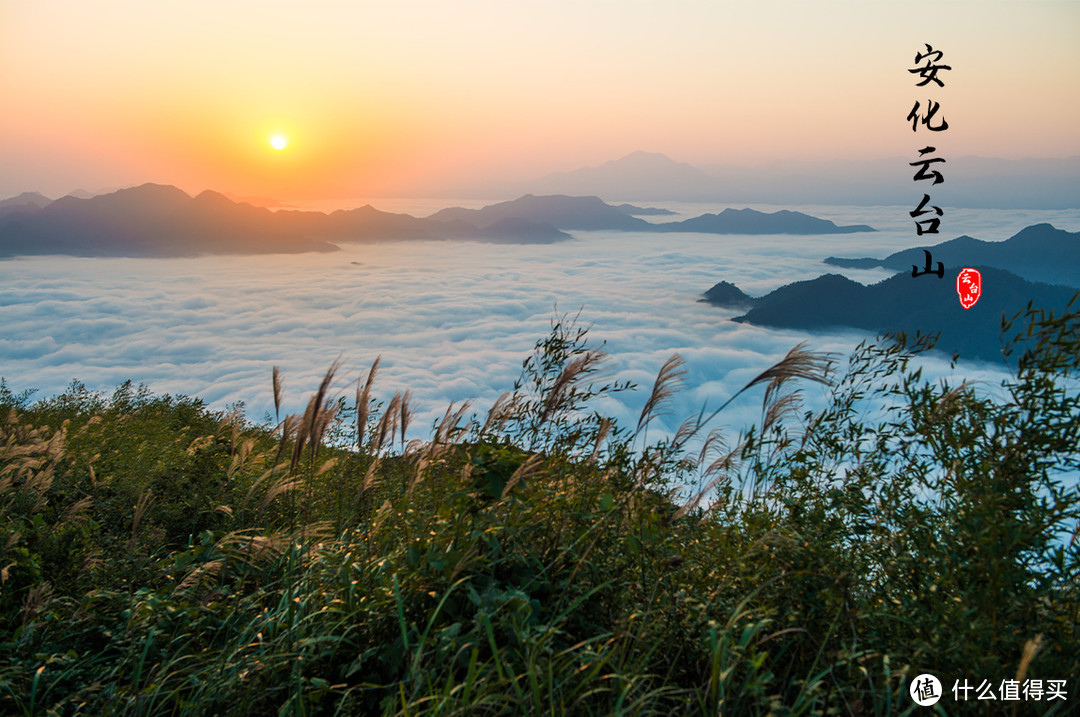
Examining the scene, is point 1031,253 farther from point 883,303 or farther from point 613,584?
point 613,584

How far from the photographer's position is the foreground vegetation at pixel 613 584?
84.9 inches

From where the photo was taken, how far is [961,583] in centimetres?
230

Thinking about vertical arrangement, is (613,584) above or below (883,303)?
above

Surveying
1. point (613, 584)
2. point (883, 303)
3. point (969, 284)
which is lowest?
point (883, 303)

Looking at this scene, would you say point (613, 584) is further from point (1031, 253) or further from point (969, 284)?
point (1031, 253)

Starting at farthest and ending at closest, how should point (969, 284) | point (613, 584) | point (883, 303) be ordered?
point (883, 303) → point (969, 284) → point (613, 584)

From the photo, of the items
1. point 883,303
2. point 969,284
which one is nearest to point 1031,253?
point 883,303

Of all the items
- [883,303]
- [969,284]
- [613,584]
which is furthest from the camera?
[883,303]

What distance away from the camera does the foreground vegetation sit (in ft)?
7.07

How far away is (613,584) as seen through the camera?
2.83m

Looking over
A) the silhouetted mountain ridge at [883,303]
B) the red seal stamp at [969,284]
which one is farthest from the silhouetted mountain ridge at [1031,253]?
the red seal stamp at [969,284]

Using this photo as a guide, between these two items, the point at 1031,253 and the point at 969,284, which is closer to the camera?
the point at 969,284

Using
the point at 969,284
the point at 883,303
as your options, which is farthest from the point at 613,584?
the point at 883,303

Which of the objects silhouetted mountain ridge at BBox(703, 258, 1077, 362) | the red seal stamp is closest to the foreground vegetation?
the red seal stamp
